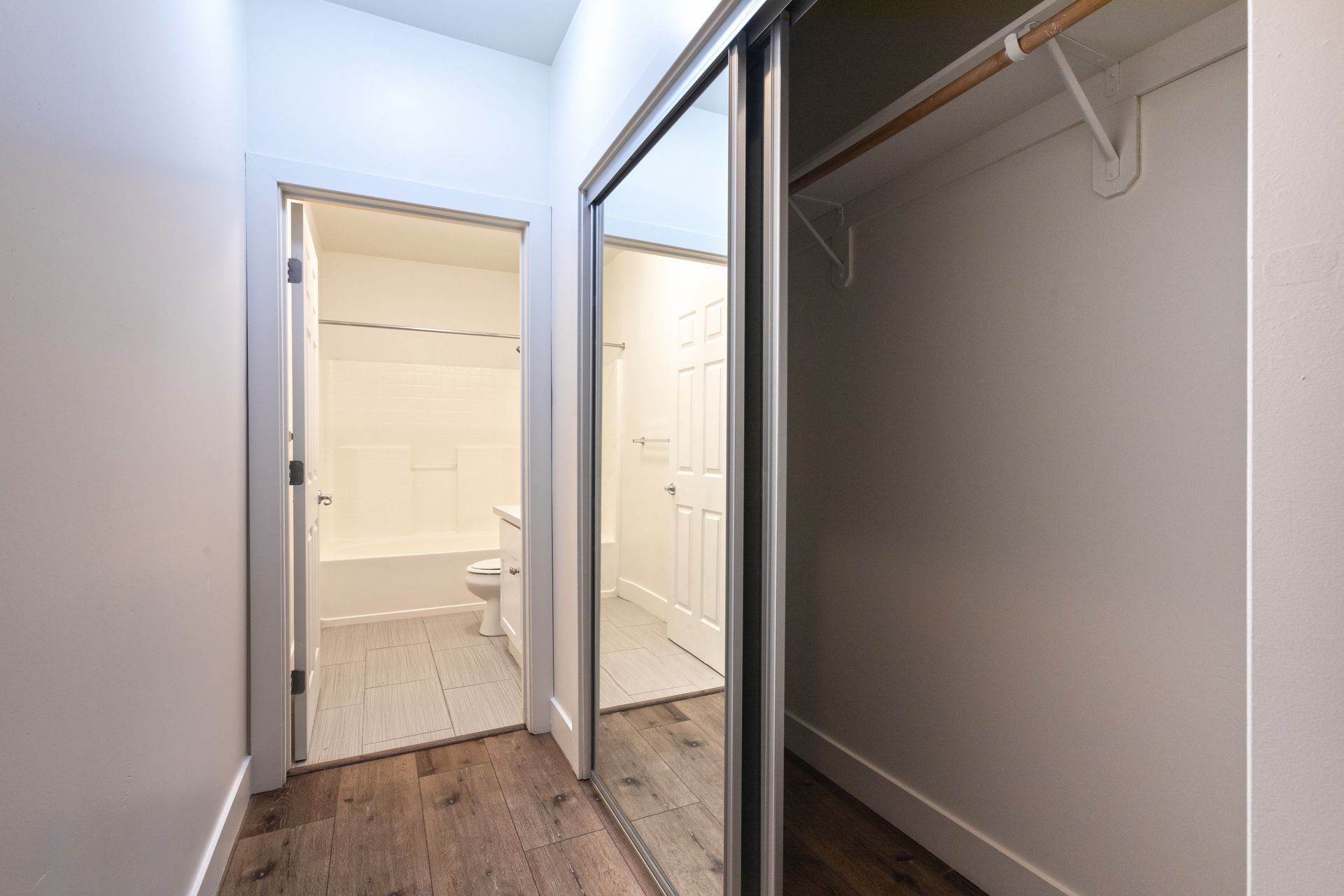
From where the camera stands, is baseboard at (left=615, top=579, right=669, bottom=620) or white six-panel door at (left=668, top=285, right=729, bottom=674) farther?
baseboard at (left=615, top=579, right=669, bottom=620)

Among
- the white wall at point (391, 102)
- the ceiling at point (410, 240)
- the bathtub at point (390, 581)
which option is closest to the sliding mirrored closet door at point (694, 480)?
the white wall at point (391, 102)

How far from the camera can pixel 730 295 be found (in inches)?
49.9

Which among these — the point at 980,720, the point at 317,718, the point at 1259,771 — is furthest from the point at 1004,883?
the point at 317,718

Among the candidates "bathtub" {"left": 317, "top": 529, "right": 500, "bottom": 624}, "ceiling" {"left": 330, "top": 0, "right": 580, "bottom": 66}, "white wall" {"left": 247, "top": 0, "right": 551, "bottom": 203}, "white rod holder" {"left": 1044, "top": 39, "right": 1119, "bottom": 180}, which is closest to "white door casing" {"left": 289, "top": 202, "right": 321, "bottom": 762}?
"white wall" {"left": 247, "top": 0, "right": 551, "bottom": 203}

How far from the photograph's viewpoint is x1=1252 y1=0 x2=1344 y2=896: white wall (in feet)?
1.45

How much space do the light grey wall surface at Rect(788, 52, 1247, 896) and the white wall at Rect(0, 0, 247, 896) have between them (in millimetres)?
1778

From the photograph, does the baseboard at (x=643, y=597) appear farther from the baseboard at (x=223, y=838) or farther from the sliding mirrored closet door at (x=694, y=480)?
the baseboard at (x=223, y=838)

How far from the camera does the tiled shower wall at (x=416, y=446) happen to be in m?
4.54

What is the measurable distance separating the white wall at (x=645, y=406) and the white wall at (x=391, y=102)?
2.74 ft

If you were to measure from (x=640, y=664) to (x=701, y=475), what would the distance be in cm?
64

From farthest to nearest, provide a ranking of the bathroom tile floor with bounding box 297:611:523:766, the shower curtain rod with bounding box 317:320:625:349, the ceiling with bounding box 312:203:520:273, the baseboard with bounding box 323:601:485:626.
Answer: the shower curtain rod with bounding box 317:320:625:349
the baseboard with bounding box 323:601:485:626
the ceiling with bounding box 312:203:520:273
the bathroom tile floor with bounding box 297:611:523:766

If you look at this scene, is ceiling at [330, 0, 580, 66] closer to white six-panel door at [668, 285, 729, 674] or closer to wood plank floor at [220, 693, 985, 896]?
white six-panel door at [668, 285, 729, 674]

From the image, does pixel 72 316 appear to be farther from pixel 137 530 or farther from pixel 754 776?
pixel 754 776

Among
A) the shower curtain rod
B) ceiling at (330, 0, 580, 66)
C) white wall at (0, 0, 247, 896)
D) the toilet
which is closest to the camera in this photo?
white wall at (0, 0, 247, 896)
